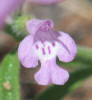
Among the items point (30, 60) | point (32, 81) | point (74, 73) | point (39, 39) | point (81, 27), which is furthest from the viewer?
point (81, 27)

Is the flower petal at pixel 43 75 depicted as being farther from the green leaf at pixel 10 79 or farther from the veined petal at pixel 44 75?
the green leaf at pixel 10 79

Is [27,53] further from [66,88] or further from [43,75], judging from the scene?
[66,88]

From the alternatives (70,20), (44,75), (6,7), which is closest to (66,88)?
(44,75)

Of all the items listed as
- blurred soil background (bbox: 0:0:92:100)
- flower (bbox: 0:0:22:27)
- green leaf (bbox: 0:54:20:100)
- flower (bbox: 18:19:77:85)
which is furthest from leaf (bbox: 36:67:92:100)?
blurred soil background (bbox: 0:0:92:100)

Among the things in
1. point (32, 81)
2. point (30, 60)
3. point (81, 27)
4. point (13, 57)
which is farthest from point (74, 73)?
point (81, 27)

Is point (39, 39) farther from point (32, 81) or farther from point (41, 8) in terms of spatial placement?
point (41, 8)

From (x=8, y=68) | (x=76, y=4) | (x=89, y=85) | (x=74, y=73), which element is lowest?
(x=89, y=85)

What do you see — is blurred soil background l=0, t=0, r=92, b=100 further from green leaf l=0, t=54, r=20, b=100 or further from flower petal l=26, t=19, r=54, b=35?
flower petal l=26, t=19, r=54, b=35
